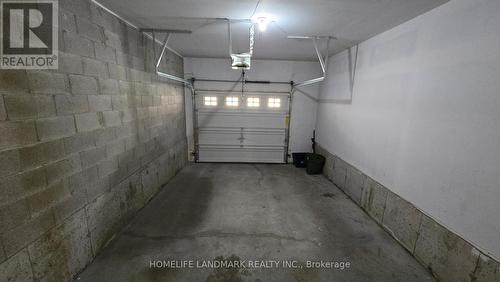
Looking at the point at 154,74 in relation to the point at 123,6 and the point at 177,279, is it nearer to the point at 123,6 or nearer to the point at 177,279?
the point at 123,6

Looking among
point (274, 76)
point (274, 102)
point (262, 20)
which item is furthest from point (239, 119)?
point (262, 20)

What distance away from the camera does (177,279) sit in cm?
222

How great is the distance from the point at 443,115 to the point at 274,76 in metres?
4.21

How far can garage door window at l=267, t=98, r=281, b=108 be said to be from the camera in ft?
19.9

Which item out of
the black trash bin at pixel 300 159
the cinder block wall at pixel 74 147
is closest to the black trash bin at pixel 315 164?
the black trash bin at pixel 300 159

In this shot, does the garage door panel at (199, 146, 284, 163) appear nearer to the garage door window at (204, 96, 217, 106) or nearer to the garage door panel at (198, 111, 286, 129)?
the garage door panel at (198, 111, 286, 129)

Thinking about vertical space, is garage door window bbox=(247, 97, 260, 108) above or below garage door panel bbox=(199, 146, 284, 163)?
above

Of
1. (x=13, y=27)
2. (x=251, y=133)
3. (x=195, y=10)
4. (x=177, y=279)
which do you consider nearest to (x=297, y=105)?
(x=251, y=133)

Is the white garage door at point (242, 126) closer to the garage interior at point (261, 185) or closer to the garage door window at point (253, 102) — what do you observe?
the garage door window at point (253, 102)

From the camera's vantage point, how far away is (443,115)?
224cm

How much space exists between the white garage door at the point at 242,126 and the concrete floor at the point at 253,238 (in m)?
1.86

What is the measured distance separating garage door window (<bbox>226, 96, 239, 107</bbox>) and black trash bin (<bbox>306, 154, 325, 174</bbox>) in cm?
251

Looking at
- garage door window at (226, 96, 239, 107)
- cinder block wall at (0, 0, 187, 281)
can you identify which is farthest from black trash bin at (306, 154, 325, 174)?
cinder block wall at (0, 0, 187, 281)

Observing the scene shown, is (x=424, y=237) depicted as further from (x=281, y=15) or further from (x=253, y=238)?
Answer: (x=281, y=15)
